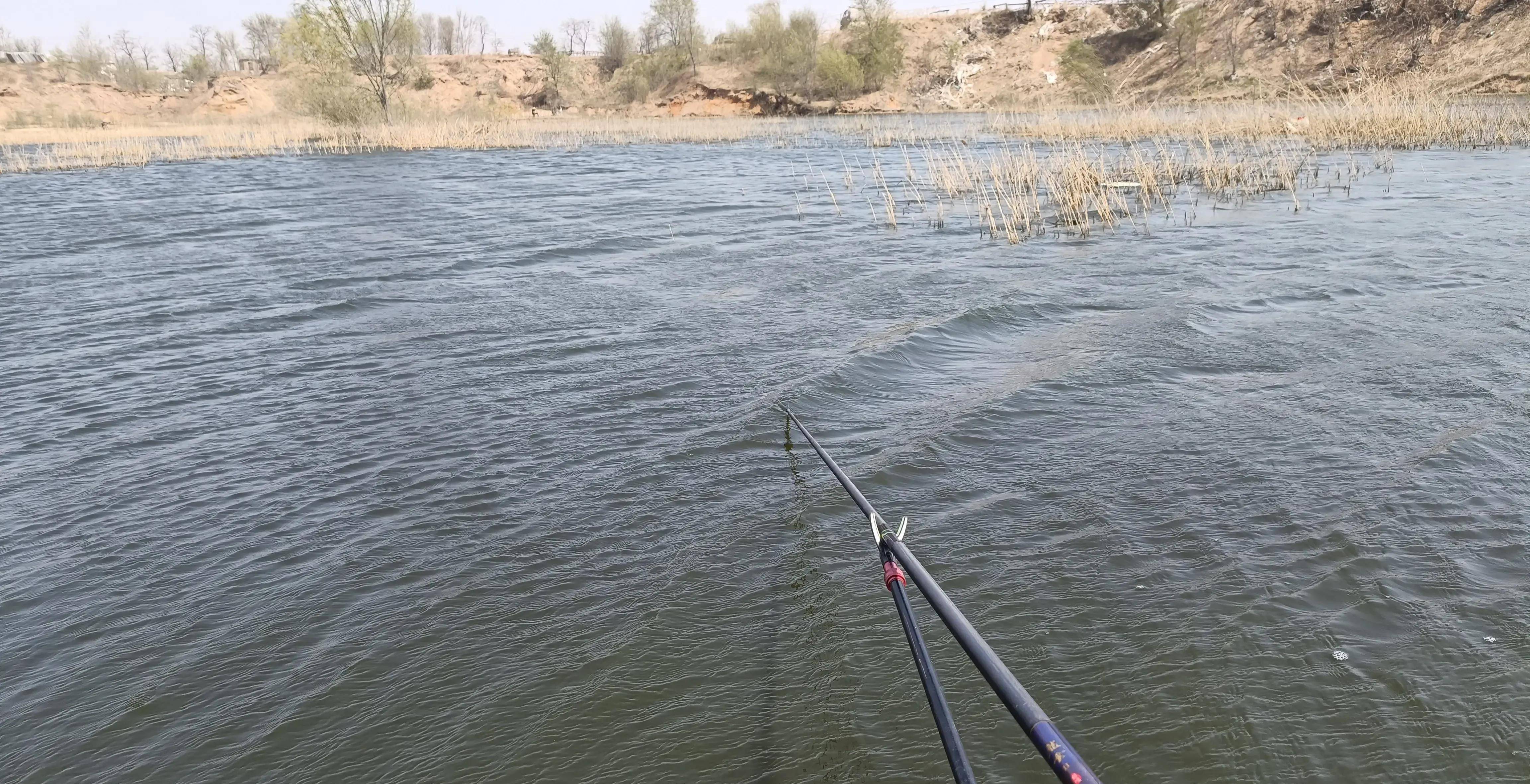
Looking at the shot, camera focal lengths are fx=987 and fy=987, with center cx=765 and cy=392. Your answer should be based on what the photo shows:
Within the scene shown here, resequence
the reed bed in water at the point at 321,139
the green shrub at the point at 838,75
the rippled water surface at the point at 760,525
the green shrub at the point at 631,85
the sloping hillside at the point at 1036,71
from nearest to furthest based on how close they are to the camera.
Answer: the rippled water surface at the point at 760,525
the reed bed in water at the point at 321,139
the sloping hillside at the point at 1036,71
the green shrub at the point at 838,75
the green shrub at the point at 631,85

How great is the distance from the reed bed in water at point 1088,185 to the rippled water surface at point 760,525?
3.77m

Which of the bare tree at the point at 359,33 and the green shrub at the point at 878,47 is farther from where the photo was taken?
the green shrub at the point at 878,47

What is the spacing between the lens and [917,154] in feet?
89.1

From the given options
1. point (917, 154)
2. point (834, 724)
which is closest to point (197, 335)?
point (834, 724)

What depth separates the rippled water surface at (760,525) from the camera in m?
3.59

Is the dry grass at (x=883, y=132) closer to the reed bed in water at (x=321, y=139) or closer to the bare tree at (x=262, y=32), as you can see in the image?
the reed bed in water at (x=321, y=139)

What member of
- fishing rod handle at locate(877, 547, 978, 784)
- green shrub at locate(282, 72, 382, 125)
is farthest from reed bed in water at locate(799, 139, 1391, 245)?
green shrub at locate(282, 72, 382, 125)

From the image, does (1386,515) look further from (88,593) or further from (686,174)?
(686,174)

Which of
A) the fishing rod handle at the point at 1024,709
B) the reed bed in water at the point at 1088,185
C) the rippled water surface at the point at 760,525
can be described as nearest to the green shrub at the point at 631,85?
the reed bed in water at the point at 1088,185

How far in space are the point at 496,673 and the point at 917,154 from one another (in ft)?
81.9

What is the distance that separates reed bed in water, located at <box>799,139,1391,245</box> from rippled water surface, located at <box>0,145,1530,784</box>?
149 inches

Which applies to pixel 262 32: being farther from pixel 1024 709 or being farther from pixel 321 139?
pixel 1024 709

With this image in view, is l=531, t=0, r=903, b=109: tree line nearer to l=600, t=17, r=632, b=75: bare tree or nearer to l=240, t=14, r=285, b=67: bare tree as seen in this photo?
l=600, t=17, r=632, b=75: bare tree

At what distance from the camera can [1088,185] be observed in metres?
15.4
